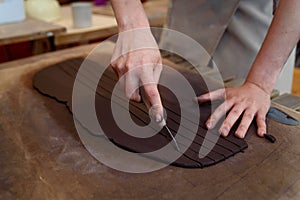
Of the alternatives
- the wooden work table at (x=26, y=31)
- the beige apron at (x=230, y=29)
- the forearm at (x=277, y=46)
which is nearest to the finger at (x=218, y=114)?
the forearm at (x=277, y=46)

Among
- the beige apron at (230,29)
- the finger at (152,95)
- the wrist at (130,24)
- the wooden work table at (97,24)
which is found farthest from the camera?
the wooden work table at (97,24)

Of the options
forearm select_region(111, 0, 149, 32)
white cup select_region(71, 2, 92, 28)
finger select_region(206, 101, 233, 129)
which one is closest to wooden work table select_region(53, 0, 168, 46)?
white cup select_region(71, 2, 92, 28)

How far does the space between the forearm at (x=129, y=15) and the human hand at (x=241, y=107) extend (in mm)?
226

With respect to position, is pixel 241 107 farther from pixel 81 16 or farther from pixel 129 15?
pixel 81 16

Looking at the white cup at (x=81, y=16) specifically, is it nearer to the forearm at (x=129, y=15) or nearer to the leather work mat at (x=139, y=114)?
the leather work mat at (x=139, y=114)

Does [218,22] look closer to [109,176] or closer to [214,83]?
[214,83]

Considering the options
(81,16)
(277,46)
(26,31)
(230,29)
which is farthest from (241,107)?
(81,16)

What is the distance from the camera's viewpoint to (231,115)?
70 centimetres

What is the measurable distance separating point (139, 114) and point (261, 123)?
10.3 inches

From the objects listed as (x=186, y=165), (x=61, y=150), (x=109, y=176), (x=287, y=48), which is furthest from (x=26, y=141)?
(x=287, y=48)

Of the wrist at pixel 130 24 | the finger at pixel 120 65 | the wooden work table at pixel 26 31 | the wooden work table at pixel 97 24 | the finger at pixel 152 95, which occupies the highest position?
the wrist at pixel 130 24

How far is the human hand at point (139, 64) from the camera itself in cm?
66

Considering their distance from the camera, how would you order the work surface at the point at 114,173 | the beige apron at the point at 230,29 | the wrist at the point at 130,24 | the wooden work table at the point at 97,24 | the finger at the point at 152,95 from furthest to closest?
the wooden work table at the point at 97,24 → the beige apron at the point at 230,29 → the wrist at the point at 130,24 → the finger at the point at 152,95 → the work surface at the point at 114,173

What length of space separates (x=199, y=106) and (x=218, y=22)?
0.52m
